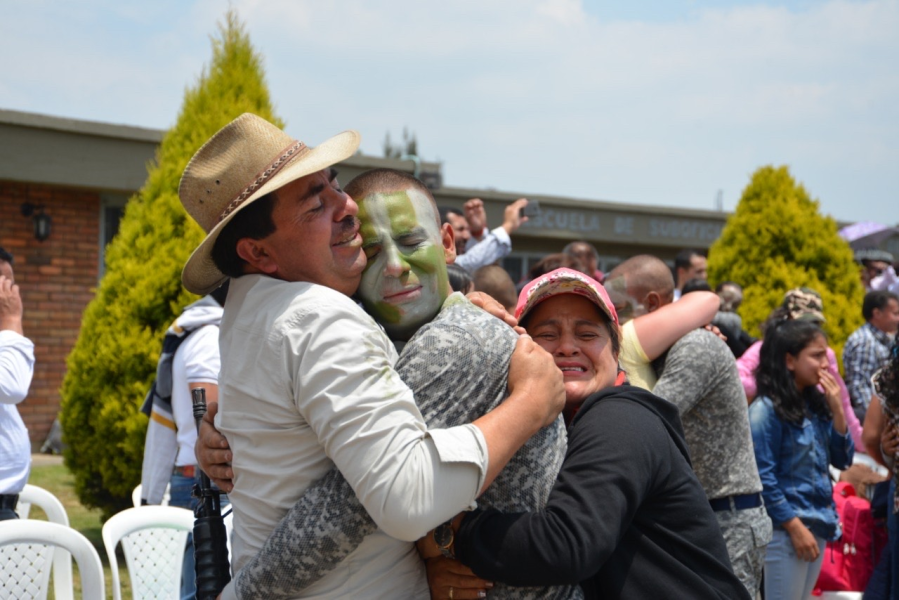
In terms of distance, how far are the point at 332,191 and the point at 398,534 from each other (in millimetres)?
842

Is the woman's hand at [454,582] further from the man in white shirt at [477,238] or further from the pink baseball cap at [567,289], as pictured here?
the man in white shirt at [477,238]

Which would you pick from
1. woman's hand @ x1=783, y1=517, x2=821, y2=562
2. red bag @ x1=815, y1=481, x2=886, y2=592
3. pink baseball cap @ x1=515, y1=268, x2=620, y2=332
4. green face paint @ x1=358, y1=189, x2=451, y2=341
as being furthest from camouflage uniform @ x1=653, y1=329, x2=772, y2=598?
green face paint @ x1=358, y1=189, x2=451, y2=341

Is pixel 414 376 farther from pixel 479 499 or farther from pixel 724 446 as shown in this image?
pixel 724 446

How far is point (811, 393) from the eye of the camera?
5148 mm

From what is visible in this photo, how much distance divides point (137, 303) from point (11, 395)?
251 centimetres

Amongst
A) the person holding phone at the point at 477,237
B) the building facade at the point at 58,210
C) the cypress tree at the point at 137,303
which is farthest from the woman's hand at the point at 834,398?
the building facade at the point at 58,210

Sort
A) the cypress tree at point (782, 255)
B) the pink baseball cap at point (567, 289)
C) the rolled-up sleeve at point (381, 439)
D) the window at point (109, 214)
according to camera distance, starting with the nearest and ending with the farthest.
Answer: the rolled-up sleeve at point (381, 439)
the pink baseball cap at point (567, 289)
the cypress tree at point (782, 255)
the window at point (109, 214)

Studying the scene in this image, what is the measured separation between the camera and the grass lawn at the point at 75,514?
693cm

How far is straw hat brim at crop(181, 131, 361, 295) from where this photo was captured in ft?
6.66

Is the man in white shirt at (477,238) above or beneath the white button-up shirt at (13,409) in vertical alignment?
above

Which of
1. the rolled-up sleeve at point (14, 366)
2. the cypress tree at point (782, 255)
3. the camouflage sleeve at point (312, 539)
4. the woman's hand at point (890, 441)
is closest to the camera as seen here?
the camouflage sleeve at point (312, 539)

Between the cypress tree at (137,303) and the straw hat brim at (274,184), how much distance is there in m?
4.82

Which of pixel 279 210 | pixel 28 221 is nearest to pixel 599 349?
pixel 279 210

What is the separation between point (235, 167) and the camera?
212 cm
